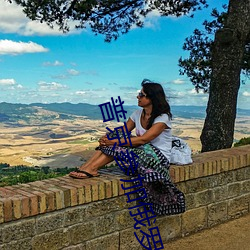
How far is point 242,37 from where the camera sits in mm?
6957

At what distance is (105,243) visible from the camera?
3.35 m

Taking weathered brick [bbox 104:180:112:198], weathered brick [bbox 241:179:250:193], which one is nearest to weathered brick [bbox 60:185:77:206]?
weathered brick [bbox 104:180:112:198]

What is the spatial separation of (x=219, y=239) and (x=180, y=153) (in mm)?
887

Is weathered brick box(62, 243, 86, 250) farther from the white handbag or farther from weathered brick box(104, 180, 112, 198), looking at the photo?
the white handbag

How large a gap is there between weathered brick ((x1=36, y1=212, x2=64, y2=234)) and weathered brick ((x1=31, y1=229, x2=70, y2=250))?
0.12ft

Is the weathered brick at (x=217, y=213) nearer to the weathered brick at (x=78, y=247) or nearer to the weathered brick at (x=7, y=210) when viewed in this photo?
the weathered brick at (x=78, y=247)

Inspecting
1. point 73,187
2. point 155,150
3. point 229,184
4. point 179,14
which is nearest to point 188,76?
point 179,14

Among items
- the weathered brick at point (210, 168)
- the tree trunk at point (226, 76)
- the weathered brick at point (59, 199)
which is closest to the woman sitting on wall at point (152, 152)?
the weathered brick at point (59, 199)

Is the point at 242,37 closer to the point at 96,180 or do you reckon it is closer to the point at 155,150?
the point at 155,150

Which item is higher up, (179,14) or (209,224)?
(179,14)

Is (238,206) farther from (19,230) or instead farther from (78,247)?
(19,230)

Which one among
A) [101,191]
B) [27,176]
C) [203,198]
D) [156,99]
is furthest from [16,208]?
[27,176]

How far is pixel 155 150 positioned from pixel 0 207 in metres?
1.43

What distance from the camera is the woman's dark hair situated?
3.64 metres
